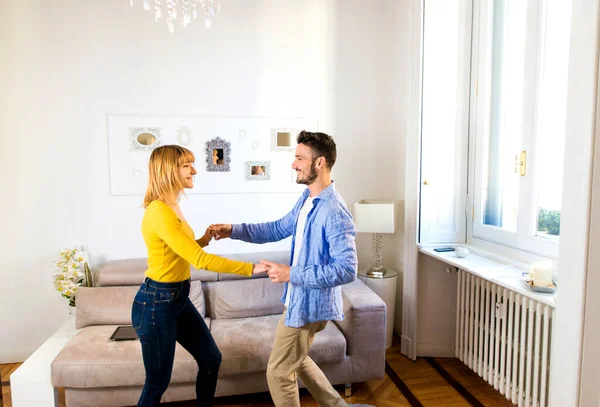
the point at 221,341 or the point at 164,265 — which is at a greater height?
the point at 164,265

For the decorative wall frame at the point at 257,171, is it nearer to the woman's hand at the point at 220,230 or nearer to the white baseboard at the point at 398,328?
the woman's hand at the point at 220,230

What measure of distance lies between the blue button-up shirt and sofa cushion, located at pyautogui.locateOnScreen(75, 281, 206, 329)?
1261 millimetres

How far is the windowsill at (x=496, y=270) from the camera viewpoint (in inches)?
81.7

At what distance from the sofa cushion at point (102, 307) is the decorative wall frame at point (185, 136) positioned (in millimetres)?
1255

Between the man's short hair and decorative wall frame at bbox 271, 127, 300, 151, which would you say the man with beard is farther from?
decorative wall frame at bbox 271, 127, 300, 151

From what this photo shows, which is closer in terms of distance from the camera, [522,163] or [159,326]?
[159,326]

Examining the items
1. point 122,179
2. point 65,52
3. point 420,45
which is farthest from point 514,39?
point 65,52

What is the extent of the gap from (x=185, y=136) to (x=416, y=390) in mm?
2602

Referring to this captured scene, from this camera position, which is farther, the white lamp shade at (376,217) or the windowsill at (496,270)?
the white lamp shade at (376,217)

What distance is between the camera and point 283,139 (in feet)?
11.5

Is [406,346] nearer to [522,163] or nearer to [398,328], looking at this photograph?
[398,328]

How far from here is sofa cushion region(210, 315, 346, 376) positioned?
8.02 feet

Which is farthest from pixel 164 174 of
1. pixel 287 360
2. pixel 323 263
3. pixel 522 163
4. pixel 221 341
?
pixel 522 163

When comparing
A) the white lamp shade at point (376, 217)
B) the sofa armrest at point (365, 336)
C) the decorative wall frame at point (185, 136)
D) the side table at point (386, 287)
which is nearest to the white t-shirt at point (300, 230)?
the sofa armrest at point (365, 336)
